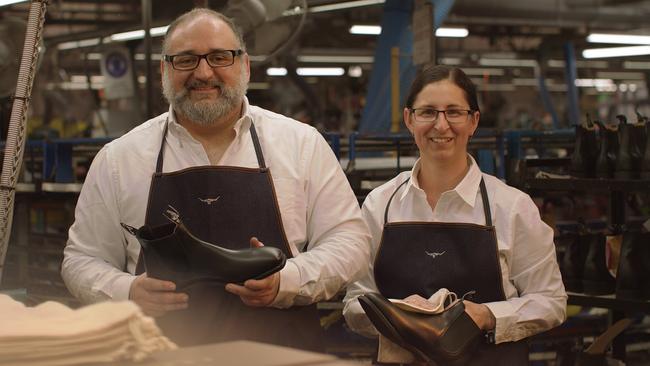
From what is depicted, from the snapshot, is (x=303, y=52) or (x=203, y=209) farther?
(x=303, y=52)

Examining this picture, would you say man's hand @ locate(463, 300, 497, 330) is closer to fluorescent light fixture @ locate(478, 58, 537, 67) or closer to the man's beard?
the man's beard

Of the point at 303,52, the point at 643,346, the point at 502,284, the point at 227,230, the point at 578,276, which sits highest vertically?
the point at 303,52

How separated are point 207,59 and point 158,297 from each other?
71 centimetres

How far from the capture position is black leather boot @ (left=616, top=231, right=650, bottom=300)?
3.97 m

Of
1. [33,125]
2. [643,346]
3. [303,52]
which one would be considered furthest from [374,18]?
[643,346]

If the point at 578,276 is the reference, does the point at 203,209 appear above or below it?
above

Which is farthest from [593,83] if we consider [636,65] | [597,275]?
[597,275]

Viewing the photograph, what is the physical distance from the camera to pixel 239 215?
102 inches

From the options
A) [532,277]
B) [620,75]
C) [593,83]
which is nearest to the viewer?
[532,277]

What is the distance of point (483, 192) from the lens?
2830 millimetres

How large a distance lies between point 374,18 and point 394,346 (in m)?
14.5

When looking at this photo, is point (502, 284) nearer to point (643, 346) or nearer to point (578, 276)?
point (578, 276)

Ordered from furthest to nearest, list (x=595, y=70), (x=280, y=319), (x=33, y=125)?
1. (x=595, y=70)
2. (x=33, y=125)
3. (x=280, y=319)

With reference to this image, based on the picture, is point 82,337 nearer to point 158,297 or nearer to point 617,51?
point 158,297
